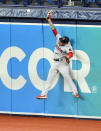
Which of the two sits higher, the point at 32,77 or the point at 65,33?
the point at 65,33

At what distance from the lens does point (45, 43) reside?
9.16 meters

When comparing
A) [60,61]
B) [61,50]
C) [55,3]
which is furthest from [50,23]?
[55,3]

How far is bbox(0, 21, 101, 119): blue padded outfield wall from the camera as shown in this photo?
898cm

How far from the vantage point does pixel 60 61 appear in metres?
9.00

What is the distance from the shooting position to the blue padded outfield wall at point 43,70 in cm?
898

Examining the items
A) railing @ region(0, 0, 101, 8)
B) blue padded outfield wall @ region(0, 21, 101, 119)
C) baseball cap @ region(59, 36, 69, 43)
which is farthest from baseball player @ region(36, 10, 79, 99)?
railing @ region(0, 0, 101, 8)

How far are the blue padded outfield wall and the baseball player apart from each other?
6.6 inches

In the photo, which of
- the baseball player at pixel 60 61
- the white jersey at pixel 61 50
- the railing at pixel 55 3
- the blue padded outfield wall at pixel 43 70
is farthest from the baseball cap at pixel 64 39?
the railing at pixel 55 3

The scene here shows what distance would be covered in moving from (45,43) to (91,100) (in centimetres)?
171

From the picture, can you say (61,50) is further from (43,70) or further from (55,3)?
(55,3)

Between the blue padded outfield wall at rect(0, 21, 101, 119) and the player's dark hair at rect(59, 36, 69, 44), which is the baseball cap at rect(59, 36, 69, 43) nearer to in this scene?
the player's dark hair at rect(59, 36, 69, 44)

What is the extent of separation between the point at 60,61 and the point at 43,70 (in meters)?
0.51

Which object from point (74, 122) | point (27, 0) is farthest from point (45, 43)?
point (74, 122)

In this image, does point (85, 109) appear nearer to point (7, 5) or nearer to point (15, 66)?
point (15, 66)
